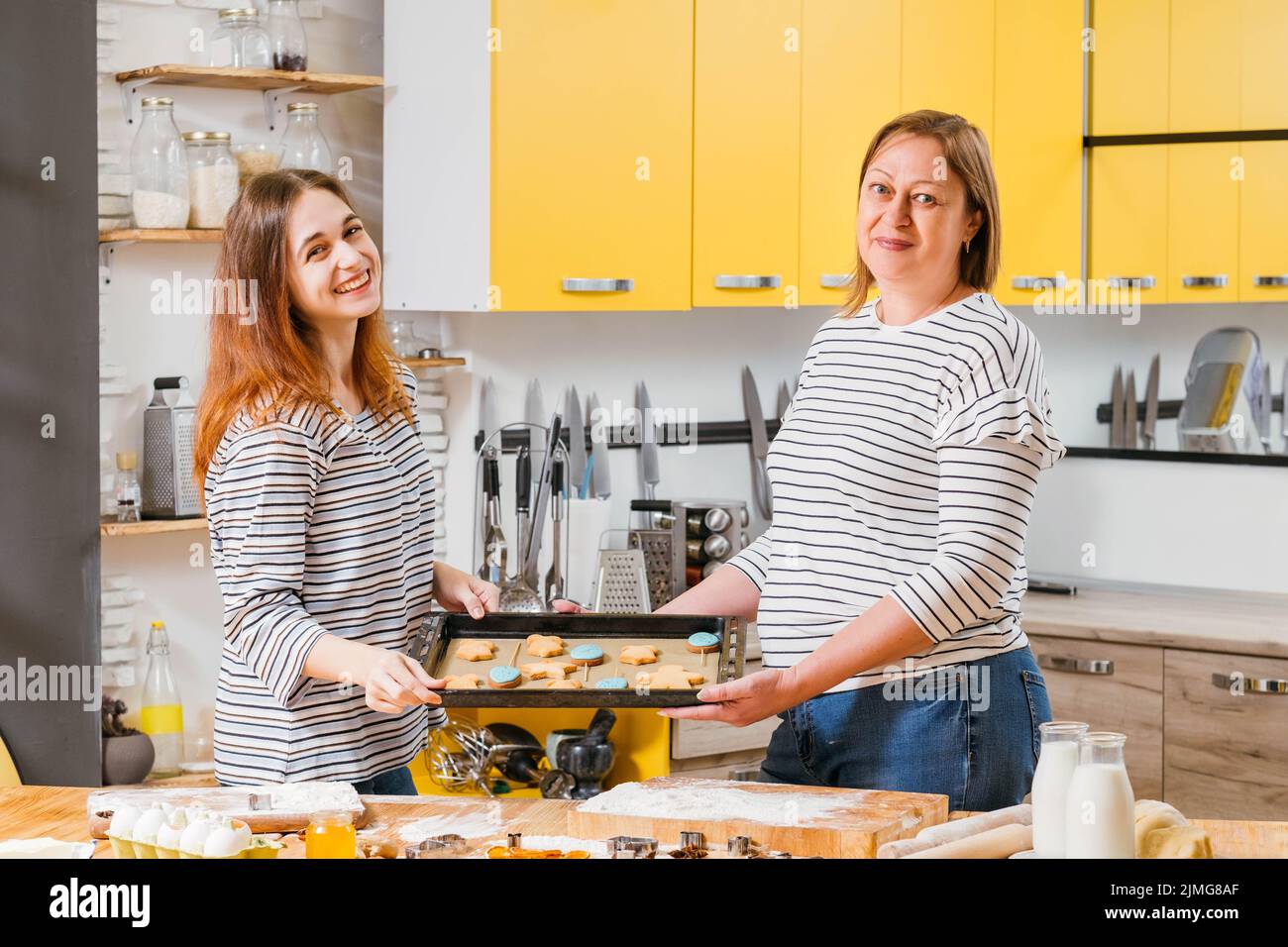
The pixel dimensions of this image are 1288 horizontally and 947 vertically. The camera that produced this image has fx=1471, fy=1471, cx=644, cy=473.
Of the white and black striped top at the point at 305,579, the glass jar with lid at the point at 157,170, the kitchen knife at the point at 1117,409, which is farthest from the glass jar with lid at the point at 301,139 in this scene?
the kitchen knife at the point at 1117,409

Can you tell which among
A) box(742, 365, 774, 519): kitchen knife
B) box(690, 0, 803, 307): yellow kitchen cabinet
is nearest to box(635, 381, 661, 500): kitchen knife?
box(742, 365, 774, 519): kitchen knife

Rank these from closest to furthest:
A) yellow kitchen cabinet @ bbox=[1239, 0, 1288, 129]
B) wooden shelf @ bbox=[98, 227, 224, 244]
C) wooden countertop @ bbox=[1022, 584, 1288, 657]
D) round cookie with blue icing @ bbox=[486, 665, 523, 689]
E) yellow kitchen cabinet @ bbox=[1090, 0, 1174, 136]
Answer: round cookie with blue icing @ bbox=[486, 665, 523, 689] < wooden shelf @ bbox=[98, 227, 224, 244] < wooden countertop @ bbox=[1022, 584, 1288, 657] < yellow kitchen cabinet @ bbox=[1239, 0, 1288, 129] < yellow kitchen cabinet @ bbox=[1090, 0, 1174, 136]

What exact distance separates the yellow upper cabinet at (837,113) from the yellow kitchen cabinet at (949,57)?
0.04 meters

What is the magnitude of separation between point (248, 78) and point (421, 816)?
174 cm

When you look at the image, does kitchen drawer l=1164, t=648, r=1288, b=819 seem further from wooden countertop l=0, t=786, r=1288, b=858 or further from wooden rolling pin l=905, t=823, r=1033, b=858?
wooden rolling pin l=905, t=823, r=1033, b=858

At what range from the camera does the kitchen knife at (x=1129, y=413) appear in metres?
3.99

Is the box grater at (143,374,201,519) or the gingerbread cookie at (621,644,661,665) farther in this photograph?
the box grater at (143,374,201,519)

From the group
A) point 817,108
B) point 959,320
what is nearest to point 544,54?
point 817,108

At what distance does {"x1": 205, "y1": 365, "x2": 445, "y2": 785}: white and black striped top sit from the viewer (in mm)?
1689

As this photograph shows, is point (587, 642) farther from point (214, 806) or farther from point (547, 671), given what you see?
point (214, 806)

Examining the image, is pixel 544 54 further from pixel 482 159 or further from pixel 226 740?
pixel 226 740

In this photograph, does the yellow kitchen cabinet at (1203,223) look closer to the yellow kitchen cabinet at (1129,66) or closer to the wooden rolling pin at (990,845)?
the yellow kitchen cabinet at (1129,66)

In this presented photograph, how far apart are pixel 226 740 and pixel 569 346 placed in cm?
180

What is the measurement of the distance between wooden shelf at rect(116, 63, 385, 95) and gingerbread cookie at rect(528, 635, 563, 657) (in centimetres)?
138
